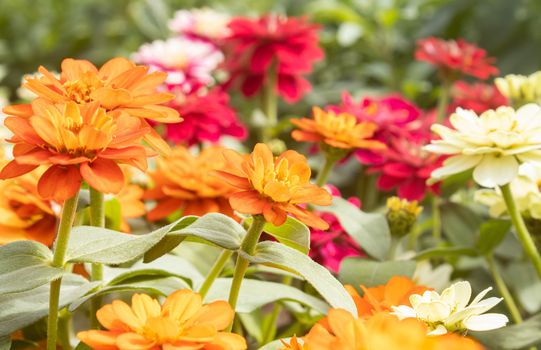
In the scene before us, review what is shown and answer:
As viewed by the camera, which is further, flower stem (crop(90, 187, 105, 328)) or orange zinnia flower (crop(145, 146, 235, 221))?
orange zinnia flower (crop(145, 146, 235, 221))

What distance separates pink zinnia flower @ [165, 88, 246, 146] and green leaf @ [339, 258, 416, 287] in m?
0.30

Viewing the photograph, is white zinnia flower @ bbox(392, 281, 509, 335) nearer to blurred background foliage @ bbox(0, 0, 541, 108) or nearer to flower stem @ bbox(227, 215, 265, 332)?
flower stem @ bbox(227, 215, 265, 332)

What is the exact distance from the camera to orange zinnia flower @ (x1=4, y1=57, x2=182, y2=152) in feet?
1.62

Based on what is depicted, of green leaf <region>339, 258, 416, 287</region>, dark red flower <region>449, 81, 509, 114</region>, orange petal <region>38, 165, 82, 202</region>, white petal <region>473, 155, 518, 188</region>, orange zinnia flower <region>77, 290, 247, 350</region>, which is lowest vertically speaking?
green leaf <region>339, 258, 416, 287</region>

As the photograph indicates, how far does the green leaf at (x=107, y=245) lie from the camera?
1.58 feet

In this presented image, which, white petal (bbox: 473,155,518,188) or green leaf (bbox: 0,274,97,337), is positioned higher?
white petal (bbox: 473,155,518,188)

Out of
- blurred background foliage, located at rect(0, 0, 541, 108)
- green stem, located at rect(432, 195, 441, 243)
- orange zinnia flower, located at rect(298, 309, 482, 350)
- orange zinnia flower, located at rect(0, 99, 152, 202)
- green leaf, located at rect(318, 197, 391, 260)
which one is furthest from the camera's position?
blurred background foliage, located at rect(0, 0, 541, 108)

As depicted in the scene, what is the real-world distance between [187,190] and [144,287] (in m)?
0.19

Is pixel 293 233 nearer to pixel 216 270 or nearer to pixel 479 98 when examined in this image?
pixel 216 270

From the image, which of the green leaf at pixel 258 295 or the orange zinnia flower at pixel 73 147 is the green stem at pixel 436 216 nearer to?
the green leaf at pixel 258 295

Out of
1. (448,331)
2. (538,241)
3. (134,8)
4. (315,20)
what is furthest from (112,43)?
(448,331)

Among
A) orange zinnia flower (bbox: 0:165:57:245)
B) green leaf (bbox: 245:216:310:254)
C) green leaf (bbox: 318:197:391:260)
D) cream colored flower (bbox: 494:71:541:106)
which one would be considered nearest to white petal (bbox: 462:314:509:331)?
green leaf (bbox: 245:216:310:254)

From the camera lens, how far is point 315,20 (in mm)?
1597

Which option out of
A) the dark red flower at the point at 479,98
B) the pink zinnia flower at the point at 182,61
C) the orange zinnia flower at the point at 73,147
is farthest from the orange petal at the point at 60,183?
the dark red flower at the point at 479,98
